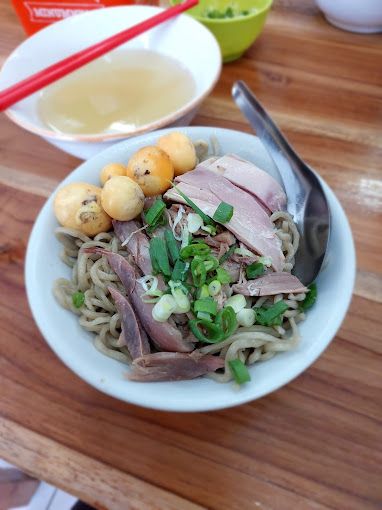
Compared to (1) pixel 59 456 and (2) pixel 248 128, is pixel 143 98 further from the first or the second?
(1) pixel 59 456

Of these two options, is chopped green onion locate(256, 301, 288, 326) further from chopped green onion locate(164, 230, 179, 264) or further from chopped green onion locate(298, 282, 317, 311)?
chopped green onion locate(164, 230, 179, 264)

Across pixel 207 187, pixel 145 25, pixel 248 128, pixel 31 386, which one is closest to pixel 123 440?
pixel 31 386

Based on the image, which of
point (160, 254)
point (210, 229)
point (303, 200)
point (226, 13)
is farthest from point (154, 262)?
point (226, 13)

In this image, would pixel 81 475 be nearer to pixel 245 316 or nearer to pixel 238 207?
pixel 245 316

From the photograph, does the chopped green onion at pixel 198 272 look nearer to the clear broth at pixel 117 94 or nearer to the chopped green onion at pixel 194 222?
the chopped green onion at pixel 194 222

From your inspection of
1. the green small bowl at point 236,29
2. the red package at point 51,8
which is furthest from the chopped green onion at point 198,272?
the red package at point 51,8

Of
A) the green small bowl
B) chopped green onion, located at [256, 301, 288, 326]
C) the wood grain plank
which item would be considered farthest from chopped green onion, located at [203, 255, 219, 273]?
the green small bowl
